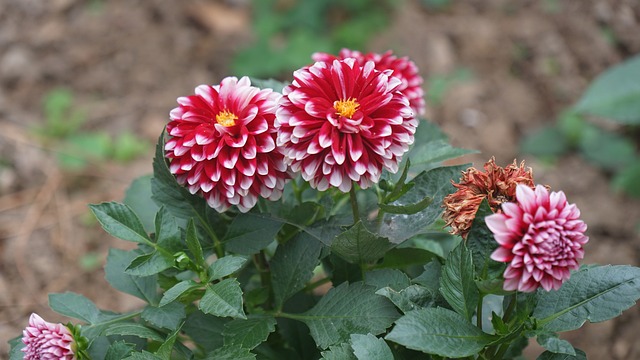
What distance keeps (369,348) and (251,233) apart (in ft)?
0.84

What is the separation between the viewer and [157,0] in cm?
328

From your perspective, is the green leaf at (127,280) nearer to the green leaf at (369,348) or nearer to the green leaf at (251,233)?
the green leaf at (251,233)

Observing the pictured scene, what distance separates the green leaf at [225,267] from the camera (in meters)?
0.98

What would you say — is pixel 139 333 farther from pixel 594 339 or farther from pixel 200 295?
pixel 594 339

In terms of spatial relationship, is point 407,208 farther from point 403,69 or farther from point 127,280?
point 127,280

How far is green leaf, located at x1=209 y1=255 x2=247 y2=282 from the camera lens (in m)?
0.98

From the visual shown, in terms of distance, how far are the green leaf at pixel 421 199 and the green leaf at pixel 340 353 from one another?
17 centimetres

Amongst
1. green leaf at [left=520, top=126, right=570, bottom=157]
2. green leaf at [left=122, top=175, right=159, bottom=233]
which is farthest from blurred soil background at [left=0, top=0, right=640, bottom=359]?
green leaf at [left=122, top=175, right=159, bottom=233]

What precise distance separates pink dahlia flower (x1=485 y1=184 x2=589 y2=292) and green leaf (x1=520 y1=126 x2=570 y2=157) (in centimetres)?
191

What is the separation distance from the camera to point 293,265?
1.11 metres

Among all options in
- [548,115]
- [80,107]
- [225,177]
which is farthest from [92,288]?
[548,115]

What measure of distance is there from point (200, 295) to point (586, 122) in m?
2.12

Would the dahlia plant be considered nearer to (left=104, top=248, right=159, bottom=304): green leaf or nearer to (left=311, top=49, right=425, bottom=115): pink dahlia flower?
(left=104, top=248, right=159, bottom=304): green leaf

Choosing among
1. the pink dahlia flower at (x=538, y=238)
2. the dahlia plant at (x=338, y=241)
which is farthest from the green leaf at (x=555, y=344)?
the pink dahlia flower at (x=538, y=238)
